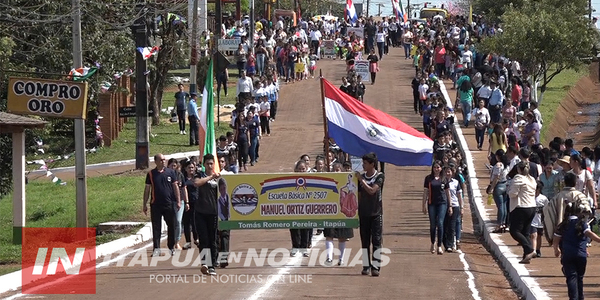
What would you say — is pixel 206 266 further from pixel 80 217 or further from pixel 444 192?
pixel 80 217

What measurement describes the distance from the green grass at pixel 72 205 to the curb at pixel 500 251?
7.22 metres

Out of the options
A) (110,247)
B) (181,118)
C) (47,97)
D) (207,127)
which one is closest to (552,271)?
(207,127)

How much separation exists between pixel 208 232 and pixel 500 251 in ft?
19.7

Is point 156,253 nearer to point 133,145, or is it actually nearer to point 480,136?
point 480,136

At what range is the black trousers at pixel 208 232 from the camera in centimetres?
1619

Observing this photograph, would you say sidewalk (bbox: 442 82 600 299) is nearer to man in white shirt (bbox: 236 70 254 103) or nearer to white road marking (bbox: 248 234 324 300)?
white road marking (bbox: 248 234 324 300)

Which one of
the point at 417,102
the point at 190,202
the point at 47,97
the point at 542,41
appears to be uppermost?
the point at 542,41

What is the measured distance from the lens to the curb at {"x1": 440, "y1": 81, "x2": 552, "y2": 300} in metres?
15.6

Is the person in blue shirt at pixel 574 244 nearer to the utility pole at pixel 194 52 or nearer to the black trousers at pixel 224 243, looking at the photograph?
the black trousers at pixel 224 243

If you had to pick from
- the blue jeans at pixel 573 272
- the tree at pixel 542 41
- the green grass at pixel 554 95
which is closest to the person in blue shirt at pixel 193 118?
the tree at pixel 542 41

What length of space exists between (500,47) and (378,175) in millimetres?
26184

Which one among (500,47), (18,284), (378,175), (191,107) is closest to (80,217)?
(18,284)

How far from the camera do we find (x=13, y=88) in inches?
805

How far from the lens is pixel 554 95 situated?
179 ft
